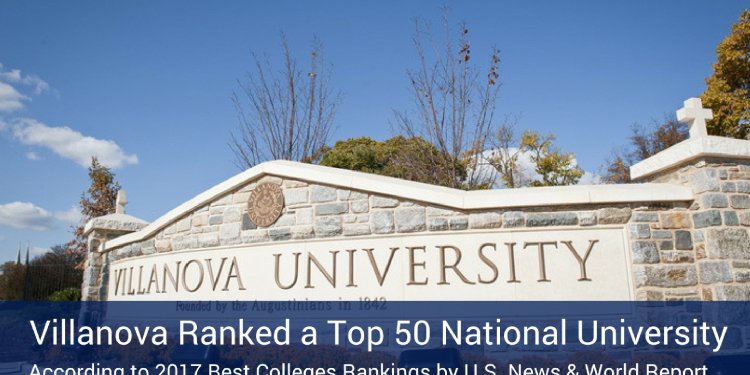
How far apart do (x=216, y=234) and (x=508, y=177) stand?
12597 millimetres

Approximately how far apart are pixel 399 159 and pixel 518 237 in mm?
11810

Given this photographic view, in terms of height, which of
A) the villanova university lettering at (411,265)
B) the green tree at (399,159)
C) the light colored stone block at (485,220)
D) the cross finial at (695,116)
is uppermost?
the green tree at (399,159)

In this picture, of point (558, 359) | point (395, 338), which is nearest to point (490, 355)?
point (558, 359)

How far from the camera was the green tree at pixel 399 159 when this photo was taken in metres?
14.8

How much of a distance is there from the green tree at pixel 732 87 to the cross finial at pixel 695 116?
12405 mm

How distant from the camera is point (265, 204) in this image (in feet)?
25.3

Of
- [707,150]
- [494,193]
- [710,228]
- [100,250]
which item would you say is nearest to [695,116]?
[707,150]

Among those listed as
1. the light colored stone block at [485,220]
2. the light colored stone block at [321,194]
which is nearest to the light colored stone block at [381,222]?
the light colored stone block at [321,194]

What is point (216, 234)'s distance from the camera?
8.10 meters

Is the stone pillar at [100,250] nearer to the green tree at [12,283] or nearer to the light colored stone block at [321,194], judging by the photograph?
the light colored stone block at [321,194]

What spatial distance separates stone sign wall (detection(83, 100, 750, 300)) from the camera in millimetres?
6352

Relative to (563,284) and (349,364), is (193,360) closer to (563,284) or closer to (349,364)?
(349,364)

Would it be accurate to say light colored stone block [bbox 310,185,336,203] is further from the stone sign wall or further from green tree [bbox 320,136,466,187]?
green tree [bbox 320,136,466,187]

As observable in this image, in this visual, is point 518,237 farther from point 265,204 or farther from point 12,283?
point 12,283
